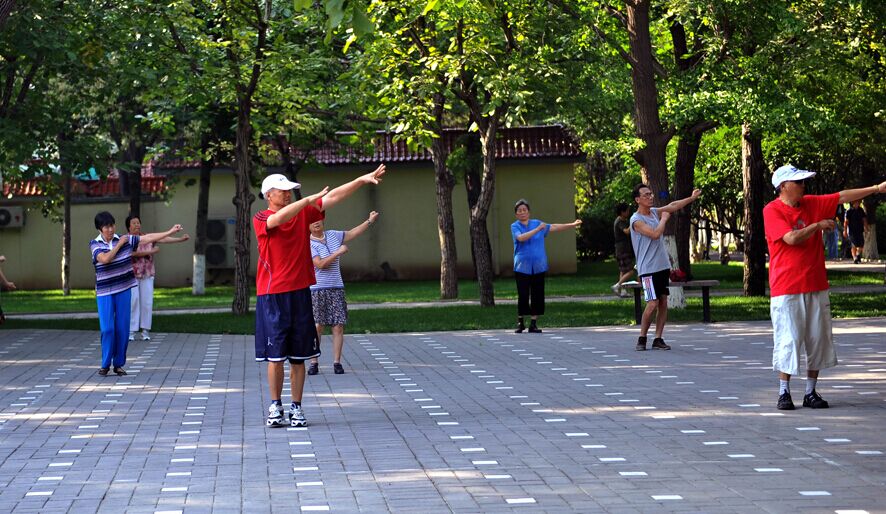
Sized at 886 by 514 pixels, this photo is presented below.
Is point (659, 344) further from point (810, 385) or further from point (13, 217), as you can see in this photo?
point (13, 217)

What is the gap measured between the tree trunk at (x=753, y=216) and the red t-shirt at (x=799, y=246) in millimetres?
15116

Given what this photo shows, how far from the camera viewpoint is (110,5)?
22.1 meters

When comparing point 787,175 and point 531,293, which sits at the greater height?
point 787,175

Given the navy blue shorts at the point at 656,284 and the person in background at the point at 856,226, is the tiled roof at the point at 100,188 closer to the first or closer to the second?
the person in background at the point at 856,226

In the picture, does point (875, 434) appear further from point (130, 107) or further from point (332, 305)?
point (130, 107)

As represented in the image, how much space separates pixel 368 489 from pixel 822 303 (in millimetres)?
4533

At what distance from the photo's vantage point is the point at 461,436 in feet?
30.3

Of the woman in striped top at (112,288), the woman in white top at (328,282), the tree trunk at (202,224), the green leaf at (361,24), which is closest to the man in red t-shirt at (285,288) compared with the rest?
the green leaf at (361,24)

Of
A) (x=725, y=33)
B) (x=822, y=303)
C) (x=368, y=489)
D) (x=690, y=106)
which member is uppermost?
(x=725, y=33)

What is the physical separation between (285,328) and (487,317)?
472 inches

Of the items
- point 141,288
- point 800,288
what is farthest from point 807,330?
point 141,288

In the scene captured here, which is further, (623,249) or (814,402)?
(623,249)

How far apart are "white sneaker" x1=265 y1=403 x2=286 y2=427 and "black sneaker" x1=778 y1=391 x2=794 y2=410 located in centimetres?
385

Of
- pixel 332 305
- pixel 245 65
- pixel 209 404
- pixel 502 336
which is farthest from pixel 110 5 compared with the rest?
pixel 209 404
